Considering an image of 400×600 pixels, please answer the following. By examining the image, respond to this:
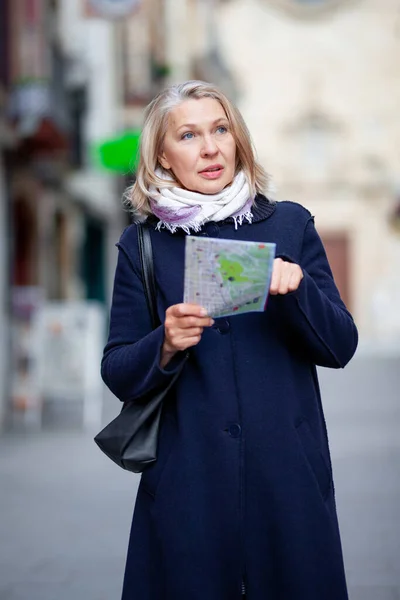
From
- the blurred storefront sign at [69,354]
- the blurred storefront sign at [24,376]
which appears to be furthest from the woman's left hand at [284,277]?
the blurred storefront sign at [24,376]

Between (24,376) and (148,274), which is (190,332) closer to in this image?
(148,274)

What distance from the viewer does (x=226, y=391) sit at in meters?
2.36

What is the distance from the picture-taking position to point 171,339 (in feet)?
7.21

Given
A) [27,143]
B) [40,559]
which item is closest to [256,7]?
[27,143]

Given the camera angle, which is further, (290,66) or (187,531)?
(290,66)

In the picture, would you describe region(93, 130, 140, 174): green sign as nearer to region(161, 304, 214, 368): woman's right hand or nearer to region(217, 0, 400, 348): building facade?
region(161, 304, 214, 368): woman's right hand

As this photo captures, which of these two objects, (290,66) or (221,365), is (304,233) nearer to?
(221,365)

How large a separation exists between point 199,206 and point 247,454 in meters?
0.56

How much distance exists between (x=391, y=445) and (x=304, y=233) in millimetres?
6344

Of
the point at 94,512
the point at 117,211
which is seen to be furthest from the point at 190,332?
the point at 117,211

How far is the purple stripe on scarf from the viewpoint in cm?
236

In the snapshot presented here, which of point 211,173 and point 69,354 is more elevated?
point 69,354

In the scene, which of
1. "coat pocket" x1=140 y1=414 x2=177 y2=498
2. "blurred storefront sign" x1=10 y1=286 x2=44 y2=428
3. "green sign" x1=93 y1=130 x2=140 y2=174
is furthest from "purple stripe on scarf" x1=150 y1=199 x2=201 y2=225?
"green sign" x1=93 y1=130 x2=140 y2=174

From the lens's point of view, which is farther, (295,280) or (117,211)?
(117,211)
